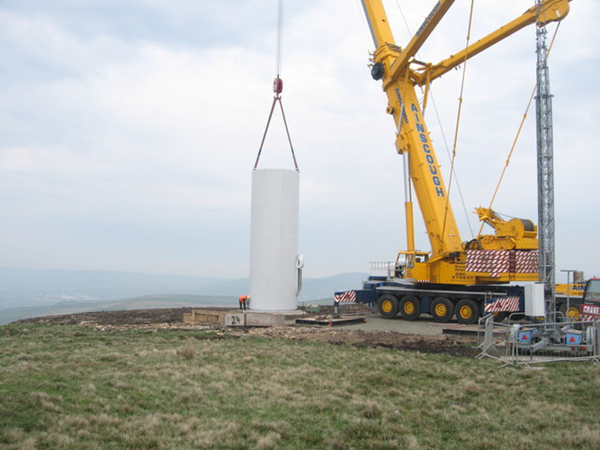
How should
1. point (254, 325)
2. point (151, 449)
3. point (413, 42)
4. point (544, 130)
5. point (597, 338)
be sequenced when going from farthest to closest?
point (413, 42)
point (254, 325)
point (544, 130)
point (597, 338)
point (151, 449)

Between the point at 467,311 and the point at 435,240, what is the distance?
303 cm

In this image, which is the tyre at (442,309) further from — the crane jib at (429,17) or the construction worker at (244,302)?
the crane jib at (429,17)

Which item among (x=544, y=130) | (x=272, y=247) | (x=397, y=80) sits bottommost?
(x=272, y=247)

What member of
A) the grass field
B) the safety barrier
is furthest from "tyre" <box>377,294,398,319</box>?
the grass field

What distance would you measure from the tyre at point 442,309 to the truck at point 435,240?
37mm

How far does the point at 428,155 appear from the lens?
870 inches

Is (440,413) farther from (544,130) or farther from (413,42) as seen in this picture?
(413,42)

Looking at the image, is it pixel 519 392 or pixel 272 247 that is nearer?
pixel 519 392

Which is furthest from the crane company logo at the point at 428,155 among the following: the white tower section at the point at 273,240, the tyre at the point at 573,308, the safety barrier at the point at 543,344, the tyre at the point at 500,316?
the safety barrier at the point at 543,344

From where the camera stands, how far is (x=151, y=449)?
6.55 meters

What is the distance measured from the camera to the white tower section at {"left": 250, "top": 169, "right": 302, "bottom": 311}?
20469 millimetres

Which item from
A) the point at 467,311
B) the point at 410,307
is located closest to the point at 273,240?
the point at 410,307

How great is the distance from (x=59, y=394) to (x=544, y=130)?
12.6 m

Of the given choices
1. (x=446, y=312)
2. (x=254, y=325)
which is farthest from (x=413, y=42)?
(x=254, y=325)
